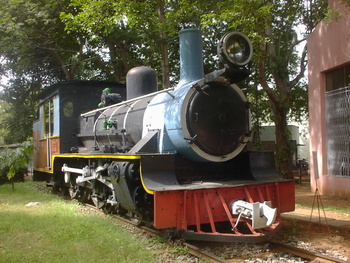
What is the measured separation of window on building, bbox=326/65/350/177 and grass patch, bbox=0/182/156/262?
638 centimetres

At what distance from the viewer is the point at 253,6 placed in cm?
988

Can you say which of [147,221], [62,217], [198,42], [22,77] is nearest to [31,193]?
[62,217]

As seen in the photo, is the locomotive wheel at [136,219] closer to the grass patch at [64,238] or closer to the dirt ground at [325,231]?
the grass patch at [64,238]

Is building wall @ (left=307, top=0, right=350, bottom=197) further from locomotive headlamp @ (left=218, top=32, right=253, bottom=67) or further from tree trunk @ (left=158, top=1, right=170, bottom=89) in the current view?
locomotive headlamp @ (left=218, top=32, right=253, bottom=67)

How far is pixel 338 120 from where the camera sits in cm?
1007

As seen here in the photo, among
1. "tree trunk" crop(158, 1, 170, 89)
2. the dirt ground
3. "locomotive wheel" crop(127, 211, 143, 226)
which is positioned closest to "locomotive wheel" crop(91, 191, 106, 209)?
"locomotive wheel" crop(127, 211, 143, 226)

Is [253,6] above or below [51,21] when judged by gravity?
below

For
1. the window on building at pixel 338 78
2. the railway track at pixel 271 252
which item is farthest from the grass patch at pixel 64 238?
the window on building at pixel 338 78

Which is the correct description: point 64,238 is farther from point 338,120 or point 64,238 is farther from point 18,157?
point 338,120

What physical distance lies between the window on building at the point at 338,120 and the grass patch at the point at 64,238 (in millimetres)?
6375

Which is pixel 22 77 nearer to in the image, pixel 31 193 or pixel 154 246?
pixel 31 193

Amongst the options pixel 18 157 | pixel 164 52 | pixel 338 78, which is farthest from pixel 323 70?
pixel 18 157

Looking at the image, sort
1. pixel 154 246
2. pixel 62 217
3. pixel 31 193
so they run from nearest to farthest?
1. pixel 154 246
2. pixel 62 217
3. pixel 31 193

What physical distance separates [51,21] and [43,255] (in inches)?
497
